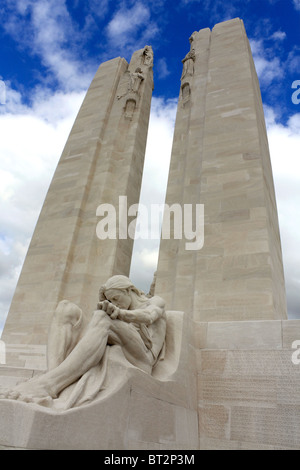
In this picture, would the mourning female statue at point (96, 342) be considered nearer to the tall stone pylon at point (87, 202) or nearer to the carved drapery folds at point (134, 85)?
the tall stone pylon at point (87, 202)

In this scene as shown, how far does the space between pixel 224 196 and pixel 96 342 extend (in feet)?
17.5

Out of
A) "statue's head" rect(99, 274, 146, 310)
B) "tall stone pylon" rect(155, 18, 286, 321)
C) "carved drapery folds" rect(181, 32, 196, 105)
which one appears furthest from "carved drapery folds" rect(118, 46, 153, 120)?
"statue's head" rect(99, 274, 146, 310)

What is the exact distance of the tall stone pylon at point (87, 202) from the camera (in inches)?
368

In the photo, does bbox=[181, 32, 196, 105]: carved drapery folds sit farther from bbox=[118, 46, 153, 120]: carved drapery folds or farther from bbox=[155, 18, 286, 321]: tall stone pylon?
bbox=[118, 46, 153, 120]: carved drapery folds

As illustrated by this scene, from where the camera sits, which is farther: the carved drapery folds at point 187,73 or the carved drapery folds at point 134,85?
the carved drapery folds at point 134,85

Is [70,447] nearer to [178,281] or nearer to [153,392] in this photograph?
[153,392]

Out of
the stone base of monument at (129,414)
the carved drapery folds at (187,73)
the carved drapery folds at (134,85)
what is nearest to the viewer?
the stone base of monument at (129,414)

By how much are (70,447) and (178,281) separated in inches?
216

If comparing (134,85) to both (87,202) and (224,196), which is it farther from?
(224,196)

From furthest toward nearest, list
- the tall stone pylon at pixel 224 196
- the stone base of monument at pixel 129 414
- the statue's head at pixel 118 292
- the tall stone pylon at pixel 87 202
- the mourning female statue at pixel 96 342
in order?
the tall stone pylon at pixel 87 202
the tall stone pylon at pixel 224 196
the statue's head at pixel 118 292
the mourning female statue at pixel 96 342
the stone base of monument at pixel 129 414

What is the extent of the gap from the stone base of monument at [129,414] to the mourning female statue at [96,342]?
149 millimetres

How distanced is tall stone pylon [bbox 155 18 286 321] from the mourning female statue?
2580mm

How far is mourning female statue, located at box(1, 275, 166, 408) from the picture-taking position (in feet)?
9.98

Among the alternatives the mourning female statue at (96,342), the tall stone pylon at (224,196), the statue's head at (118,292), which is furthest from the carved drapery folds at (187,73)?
the mourning female statue at (96,342)
